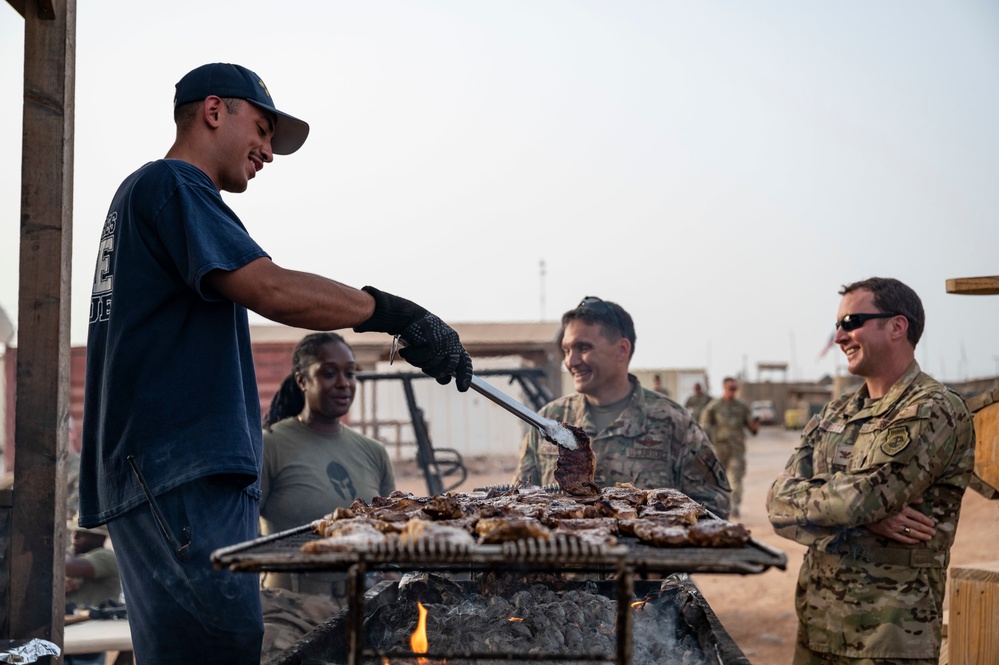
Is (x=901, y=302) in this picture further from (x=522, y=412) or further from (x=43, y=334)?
(x=43, y=334)

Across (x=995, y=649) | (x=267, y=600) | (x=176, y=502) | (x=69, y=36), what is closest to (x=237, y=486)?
(x=176, y=502)

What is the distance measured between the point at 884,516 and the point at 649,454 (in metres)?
1.46

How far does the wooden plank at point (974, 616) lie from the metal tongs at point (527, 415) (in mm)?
2075

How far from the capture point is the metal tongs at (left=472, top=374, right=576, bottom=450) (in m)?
Result: 3.14

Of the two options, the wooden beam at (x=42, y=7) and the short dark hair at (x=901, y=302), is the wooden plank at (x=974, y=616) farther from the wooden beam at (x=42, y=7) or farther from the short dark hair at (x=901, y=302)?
the wooden beam at (x=42, y=7)

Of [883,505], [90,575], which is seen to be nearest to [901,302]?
[883,505]

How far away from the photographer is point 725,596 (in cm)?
927

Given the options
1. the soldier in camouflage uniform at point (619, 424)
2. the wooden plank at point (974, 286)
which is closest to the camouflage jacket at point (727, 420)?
the soldier in camouflage uniform at point (619, 424)

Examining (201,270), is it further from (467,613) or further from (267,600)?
(267,600)

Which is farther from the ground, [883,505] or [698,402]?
[883,505]

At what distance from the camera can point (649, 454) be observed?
4.71 meters

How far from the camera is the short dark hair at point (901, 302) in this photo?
3746 millimetres

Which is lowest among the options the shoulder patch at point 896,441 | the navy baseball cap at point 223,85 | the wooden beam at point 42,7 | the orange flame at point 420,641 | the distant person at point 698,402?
the distant person at point 698,402

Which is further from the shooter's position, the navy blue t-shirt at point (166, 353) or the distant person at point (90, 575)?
the distant person at point (90, 575)
